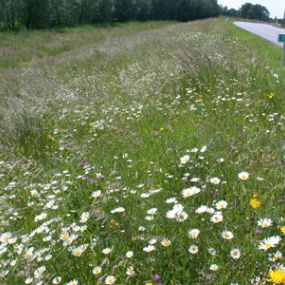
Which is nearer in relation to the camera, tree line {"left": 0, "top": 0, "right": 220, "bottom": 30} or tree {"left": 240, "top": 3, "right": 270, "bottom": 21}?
tree line {"left": 0, "top": 0, "right": 220, "bottom": 30}

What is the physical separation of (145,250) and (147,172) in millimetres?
1333

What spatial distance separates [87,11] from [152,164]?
56.5 m

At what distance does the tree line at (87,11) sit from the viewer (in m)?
40.8

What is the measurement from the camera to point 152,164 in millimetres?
3580

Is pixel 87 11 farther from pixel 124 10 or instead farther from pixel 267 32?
pixel 267 32

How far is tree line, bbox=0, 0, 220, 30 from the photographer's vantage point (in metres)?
40.8

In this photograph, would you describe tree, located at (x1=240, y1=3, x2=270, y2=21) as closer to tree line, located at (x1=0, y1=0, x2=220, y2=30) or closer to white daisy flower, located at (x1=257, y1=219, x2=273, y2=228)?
tree line, located at (x1=0, y1=0, x2=220, y2=30)

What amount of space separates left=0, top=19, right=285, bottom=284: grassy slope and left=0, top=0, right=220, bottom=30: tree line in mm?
36892

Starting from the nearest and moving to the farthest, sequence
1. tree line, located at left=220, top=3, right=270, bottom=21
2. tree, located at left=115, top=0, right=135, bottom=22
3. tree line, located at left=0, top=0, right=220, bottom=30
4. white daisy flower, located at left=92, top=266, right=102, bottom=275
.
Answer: white daisy flower, located at left=92, top=266, right=102, bottom=275 < tree line, located at left=0, top=0, right=220, bottom=30 < tree, located at left=115, top=0, right=135, bottom=22 < tree line, located at left=220, top=3, right=270, bottom=21

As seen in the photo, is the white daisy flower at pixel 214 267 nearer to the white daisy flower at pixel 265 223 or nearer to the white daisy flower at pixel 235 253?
the white daisy flower at pixel 235 253

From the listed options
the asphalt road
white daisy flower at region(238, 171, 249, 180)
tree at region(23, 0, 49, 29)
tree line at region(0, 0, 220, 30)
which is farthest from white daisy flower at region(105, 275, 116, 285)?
tree at region(23, 0, 49, 29)

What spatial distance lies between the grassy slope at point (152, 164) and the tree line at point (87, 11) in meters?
36.9

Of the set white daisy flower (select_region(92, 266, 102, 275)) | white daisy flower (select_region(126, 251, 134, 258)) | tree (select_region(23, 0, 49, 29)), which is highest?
tree (select_region(23, 0, 49, 29))

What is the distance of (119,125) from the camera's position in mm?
4867
